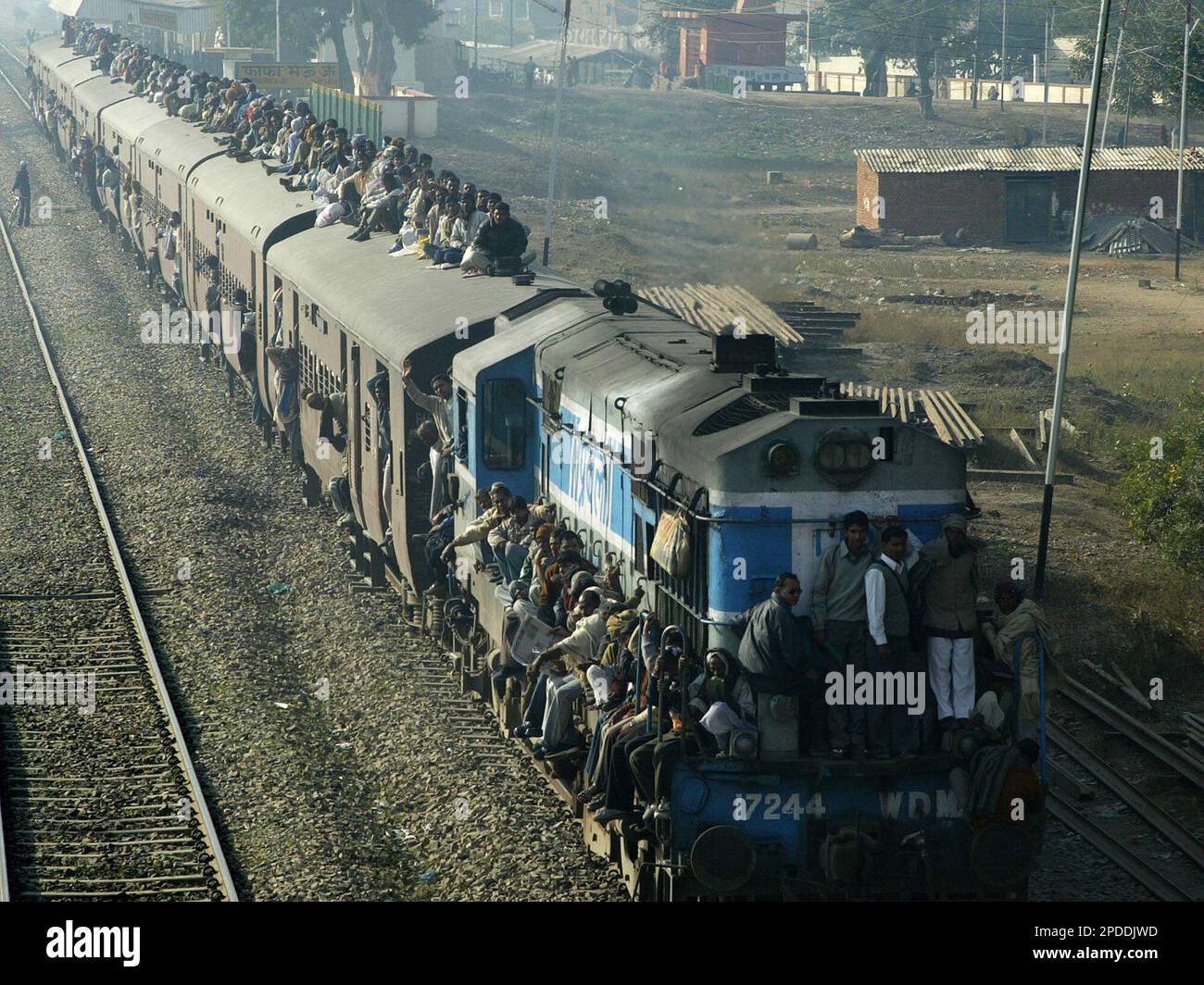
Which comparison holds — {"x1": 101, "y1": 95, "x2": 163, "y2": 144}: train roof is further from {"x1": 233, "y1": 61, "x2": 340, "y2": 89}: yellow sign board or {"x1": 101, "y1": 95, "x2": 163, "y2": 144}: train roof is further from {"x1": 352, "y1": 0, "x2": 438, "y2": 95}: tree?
{"x1": 352, "y1": 0, "x2": 438, "y2": 95}: tree

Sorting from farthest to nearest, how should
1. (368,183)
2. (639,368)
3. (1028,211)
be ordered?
(1028,211)
(368,183)
(639,368)

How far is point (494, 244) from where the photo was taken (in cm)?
1744

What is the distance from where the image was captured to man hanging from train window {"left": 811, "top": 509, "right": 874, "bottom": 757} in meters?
10.1

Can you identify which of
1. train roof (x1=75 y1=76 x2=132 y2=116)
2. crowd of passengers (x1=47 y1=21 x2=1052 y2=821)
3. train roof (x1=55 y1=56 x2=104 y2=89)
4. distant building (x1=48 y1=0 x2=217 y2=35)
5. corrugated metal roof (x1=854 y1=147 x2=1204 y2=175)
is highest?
distant building (x1=48 y1=0 x2=217 y2=35)

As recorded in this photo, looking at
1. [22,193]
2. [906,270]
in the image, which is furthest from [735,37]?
[22,193]

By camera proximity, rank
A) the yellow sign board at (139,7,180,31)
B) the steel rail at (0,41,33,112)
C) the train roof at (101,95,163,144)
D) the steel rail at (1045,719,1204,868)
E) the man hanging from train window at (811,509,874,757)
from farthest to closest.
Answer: the yellow sign board at (139,7,180,31) → the steel rail at (0,41,33,112) → the train roof at (101,95,163,144) → the steel rail at (1045,719,1204,868) → the man hanging from train window at (811,509,874,757)

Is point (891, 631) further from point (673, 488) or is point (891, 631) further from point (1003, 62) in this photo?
point (1003, 62)

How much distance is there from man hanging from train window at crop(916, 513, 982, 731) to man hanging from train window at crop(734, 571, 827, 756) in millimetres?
720

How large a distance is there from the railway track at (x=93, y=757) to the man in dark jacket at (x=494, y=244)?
4.84m

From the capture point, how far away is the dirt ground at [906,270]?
19.6 meters

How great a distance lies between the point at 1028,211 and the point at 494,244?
3385 centimetres

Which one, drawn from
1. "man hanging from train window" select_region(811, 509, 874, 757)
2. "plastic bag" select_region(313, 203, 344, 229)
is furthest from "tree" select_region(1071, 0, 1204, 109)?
"man hanging from train window" select_region(811, 509, 874, 757)

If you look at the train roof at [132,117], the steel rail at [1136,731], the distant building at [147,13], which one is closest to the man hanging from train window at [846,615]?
the steel rail at [1136,731]
